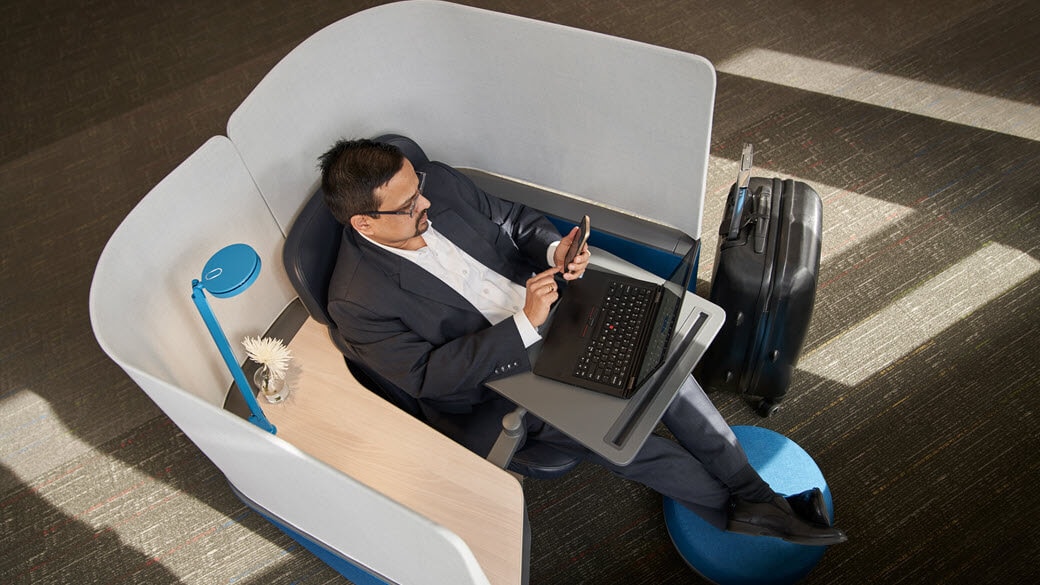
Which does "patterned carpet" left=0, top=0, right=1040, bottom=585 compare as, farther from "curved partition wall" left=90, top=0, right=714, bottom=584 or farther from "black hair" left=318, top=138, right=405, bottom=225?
"black hair" left=318, top=138, right=405, bottom=225

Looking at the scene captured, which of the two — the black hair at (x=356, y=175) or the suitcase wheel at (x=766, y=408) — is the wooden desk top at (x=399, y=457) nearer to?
the black hair at (x=356, y=175)

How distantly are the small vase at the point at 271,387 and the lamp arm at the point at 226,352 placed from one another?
0.16ft

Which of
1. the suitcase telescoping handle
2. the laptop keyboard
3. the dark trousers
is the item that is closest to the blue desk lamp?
the laptop keyboard

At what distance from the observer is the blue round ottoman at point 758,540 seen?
2.06 meters

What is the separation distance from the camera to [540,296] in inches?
73.3

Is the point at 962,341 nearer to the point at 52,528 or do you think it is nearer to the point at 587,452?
the point at 587,452

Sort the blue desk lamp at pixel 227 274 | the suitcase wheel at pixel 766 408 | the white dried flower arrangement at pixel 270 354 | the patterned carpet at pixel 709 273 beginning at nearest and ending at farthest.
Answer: the blue desk lamp at pixel 227 274 → the white dried flower arrangement at pixel 270 354 → the patterned carpet at pixel 709 273 → the suitcase wheel at pixel 766 408

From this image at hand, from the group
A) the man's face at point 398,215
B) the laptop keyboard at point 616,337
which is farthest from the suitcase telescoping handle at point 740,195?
the man's face at point 398,215

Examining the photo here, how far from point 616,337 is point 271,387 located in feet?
2.55

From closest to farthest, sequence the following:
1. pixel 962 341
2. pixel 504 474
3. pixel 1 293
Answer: pixel 504 474
pixel 962 341
pixel 1 293

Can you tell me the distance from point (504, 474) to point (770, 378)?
974 mm

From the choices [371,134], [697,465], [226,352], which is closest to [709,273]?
[697,465]

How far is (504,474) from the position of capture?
1708mm

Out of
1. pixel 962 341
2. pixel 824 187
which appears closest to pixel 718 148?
pixel 824 187
